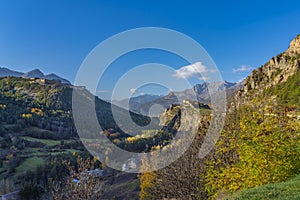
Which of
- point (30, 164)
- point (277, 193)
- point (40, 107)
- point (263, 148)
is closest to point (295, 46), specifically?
point (30, 164)

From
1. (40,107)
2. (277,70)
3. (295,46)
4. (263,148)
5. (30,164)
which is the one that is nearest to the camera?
(263,148)

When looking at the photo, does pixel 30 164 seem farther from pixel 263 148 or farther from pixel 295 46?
pixel 295 46

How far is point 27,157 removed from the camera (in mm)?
76812

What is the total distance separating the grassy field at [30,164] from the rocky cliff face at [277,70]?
84.7m

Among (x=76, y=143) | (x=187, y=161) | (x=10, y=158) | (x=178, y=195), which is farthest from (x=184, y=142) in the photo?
(x=76, y=143)

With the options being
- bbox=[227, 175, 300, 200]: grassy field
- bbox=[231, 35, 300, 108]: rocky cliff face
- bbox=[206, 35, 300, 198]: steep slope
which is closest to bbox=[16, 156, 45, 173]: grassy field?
bbox=[206, 35, 300, 198]: steep slope

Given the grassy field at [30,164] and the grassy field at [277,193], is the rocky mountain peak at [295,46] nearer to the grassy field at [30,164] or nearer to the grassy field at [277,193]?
the grassy field at [30,164]

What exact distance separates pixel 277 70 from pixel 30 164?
117 m

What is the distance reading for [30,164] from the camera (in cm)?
7062

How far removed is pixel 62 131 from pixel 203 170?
12326 cm

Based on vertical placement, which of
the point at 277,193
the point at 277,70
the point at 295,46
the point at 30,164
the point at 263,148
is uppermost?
the point at 295,46

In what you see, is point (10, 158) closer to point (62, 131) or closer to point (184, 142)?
point (62, 131)

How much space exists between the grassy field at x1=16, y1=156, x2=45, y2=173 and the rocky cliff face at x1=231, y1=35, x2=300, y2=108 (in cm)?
8467

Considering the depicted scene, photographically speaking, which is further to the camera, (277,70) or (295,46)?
(295,46)
